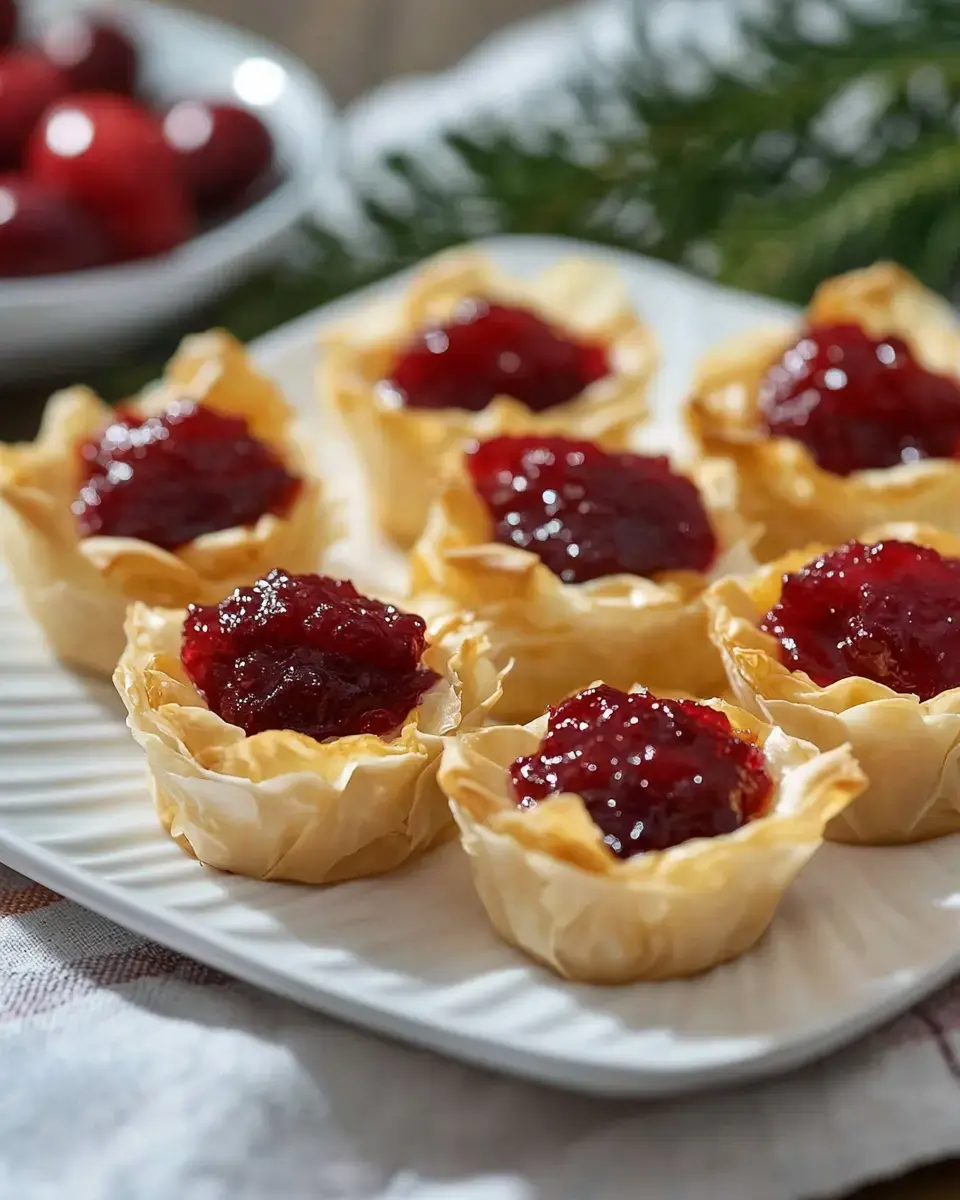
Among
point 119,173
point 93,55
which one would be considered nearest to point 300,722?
point 119,173

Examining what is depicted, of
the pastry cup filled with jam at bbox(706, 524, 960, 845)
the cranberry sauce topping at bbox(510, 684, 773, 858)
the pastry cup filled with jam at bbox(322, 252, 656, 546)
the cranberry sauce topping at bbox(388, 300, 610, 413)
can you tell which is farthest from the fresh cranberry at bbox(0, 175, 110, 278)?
the cranberry sauce topping at bbox(510, 684, 773, 858)

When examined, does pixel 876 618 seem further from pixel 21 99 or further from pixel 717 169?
pixel 21 99

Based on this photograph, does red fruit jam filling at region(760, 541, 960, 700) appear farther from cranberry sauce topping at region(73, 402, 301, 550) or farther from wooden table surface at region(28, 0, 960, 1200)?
wooden table surface at region(28, 0, 960, 1200)

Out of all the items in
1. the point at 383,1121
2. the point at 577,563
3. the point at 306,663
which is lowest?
the point at 383,1121

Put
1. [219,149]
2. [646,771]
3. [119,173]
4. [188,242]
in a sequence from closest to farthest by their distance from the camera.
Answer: [646,771] < [119,173] < [188,242] < [219,149]

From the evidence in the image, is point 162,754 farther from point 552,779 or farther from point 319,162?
point 319,162

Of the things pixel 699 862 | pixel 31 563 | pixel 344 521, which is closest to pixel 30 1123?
pixel 699 862

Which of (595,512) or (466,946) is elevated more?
(595,512)
